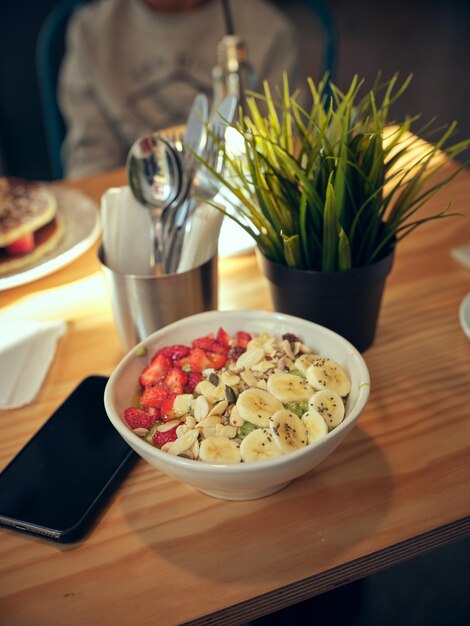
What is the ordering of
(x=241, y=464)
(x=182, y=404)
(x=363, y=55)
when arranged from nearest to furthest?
(x=241, y=464) < (x=182, y=404) < (x=363, y=55)

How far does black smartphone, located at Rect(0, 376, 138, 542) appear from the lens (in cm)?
58

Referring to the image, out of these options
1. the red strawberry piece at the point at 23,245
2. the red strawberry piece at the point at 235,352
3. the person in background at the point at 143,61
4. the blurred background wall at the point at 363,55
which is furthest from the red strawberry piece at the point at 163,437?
the blurred background wall at the point at 363,55

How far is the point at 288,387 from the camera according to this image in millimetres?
616

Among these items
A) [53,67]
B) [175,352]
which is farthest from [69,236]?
[53,67]

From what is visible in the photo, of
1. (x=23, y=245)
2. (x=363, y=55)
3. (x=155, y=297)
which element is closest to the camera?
(x=155, y=297)

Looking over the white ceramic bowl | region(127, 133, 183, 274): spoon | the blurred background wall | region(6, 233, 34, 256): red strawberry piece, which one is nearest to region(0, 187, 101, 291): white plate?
region(6, 233, 34, 256): red strawberry piece

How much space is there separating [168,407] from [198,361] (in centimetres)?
6

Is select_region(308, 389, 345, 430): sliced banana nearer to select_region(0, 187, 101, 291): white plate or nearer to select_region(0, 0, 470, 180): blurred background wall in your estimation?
select_region(0, 187, 101, 291): white plate

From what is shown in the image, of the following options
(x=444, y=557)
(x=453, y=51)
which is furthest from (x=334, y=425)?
(x=453, y=51)

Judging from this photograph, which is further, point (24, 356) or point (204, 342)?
point (24, 356)

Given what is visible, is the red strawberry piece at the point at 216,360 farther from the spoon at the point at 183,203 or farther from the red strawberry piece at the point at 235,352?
the spoon at the point at 183,203

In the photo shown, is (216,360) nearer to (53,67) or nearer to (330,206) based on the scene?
(330,206)

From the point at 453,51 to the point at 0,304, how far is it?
3.53 metres

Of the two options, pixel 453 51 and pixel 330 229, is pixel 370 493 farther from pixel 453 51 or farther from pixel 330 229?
pixel 453 51
